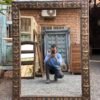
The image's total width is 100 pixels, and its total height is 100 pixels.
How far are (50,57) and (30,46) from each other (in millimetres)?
799

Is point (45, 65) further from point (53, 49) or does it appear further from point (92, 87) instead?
point (92, 87)

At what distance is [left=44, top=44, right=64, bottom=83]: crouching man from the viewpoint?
27.0 feet

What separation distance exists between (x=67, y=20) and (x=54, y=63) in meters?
0.85

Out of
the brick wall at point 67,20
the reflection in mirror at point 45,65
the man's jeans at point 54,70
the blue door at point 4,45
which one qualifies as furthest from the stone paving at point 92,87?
the brick wall at point 67,20

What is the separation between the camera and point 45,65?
8.36 metres

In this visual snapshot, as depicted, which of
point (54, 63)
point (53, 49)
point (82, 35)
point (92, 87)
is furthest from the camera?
point (92, 87)

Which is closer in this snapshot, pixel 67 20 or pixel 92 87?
pixel 67 20

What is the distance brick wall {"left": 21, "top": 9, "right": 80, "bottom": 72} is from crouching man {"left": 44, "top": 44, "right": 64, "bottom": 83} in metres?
0.26

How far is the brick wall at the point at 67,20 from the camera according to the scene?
805cm

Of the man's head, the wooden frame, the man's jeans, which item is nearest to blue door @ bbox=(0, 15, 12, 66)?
the man's jeans

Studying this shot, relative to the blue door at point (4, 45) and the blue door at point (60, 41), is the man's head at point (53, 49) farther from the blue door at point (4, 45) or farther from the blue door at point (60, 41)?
the blue door at point (4, 45)

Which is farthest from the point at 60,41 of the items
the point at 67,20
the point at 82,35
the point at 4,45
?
the point at 4,45

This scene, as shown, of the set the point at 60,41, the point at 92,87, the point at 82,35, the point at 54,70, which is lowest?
the point at 92,87

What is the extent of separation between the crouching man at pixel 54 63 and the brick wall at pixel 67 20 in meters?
0.26
